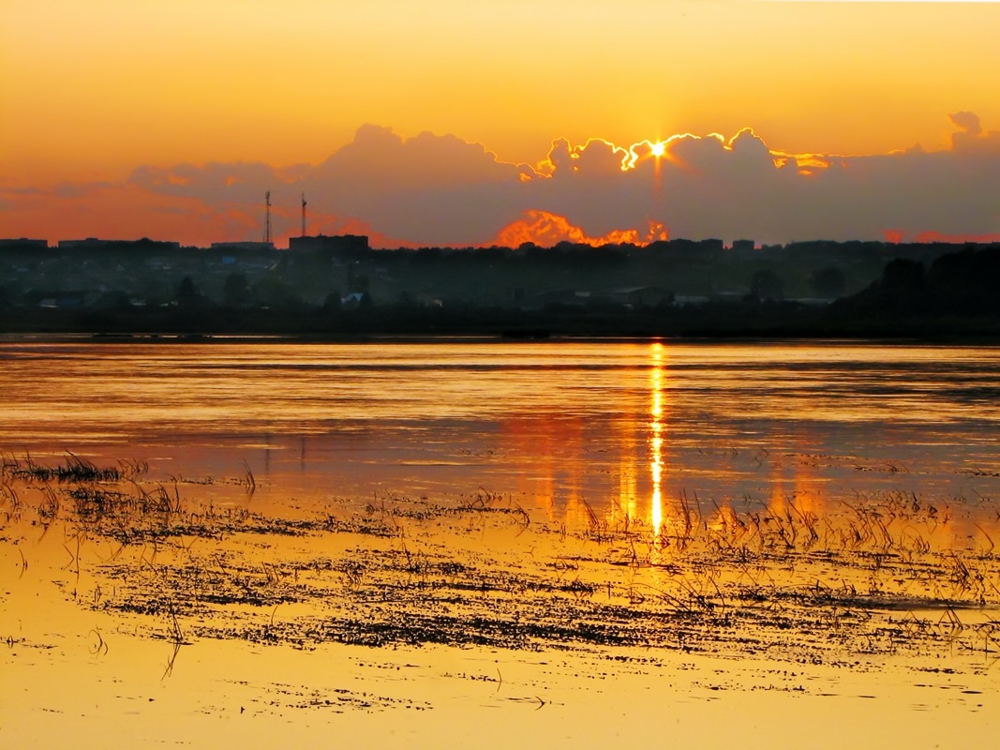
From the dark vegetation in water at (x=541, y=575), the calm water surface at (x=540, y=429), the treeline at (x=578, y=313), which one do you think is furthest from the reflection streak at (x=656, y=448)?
the treeline at (x=578, y=313)

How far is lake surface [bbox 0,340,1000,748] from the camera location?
9711 mm

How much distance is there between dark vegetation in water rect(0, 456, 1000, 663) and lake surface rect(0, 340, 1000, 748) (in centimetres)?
5

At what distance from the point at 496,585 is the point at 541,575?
75cm

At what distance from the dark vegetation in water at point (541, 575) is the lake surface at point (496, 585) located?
51 mm

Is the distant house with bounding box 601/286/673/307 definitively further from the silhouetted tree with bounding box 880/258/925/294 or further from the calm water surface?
the calm water surface

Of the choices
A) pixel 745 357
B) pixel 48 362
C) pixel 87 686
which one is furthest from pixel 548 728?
pixel 745 357

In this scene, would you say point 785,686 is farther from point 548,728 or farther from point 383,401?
point 383,401

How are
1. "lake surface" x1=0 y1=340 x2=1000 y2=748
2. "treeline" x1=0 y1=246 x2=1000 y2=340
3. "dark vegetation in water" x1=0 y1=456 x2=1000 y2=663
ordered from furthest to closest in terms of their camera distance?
"treeline" x1=0 y1=246 x2=1000 y2=340, "dark vegetation in water" x1=0 y1=456 x2=1000 y2=663, "lake surface" x1=0 y1=340 x2=1000 y2=748

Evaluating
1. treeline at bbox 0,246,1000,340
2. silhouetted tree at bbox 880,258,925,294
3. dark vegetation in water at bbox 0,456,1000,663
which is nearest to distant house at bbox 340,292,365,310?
treeline at bbox 0,246,1000,340

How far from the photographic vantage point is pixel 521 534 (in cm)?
1664

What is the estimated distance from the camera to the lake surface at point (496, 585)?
9.71 meters

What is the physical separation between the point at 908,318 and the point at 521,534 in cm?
14108

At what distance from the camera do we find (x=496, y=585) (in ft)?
43.6

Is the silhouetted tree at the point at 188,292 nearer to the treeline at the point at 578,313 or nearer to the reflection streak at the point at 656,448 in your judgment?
the treeline at the point at 578,313
